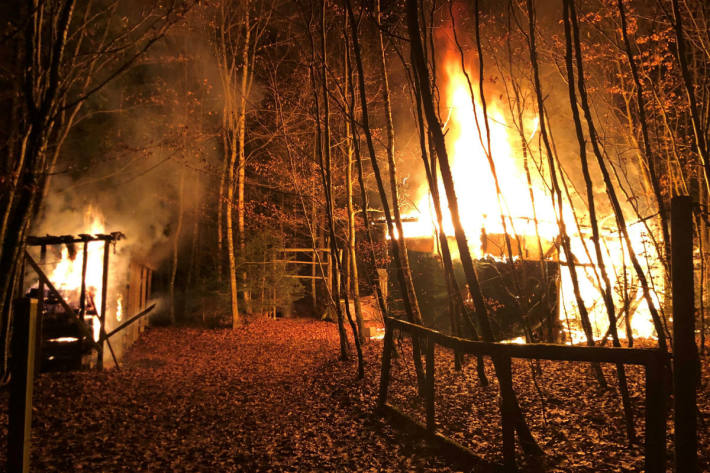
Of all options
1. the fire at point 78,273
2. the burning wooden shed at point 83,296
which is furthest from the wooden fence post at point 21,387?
the fire at point 78,273

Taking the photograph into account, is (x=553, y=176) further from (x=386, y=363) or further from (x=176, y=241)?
(x=176, y=241)

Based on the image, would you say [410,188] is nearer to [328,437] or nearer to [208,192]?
[208,192]

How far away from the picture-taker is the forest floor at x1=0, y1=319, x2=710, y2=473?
217 inches

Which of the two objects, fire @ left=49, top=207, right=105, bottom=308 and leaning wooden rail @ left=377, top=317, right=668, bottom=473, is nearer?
leaning wooden rail @ left=377, top=317, right=668, bottom=473

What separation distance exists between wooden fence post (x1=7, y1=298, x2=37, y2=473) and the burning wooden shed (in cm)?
648

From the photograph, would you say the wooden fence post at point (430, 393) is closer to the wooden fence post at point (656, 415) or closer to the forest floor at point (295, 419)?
the forest floor at point (295, 419)

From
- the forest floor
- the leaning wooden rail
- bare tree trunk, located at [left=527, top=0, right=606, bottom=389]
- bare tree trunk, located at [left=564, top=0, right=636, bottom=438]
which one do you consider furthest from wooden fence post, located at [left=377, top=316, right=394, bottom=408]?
bare tree trunk, located at [left=564, top=0, right=636, bottom=438]

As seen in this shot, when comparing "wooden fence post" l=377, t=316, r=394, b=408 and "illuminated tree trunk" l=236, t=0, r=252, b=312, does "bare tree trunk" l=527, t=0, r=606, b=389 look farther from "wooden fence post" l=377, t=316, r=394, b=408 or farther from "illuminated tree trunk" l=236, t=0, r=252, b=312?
"illuminated tree trunk" l=236, t=0, r=252, b=312

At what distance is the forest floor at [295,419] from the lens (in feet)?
18.1

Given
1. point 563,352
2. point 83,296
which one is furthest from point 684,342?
point 83,296

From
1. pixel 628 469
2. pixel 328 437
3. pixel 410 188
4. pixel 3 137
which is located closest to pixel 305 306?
pixel 410 188

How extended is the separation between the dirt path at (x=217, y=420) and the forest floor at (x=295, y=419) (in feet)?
0.09

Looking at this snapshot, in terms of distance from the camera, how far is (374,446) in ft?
19.8

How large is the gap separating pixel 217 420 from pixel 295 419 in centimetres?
138
